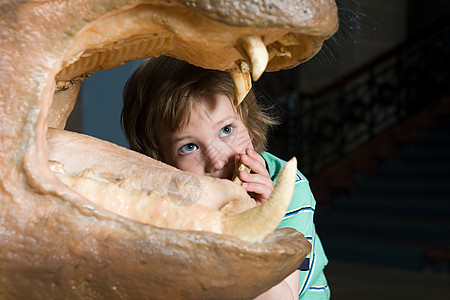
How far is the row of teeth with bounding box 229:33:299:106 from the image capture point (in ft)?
2.36

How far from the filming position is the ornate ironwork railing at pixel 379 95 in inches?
298

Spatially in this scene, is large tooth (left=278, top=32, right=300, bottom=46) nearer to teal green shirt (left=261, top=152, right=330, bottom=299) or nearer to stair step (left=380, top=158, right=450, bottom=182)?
teal green shirt (left=261, top=152, right=330, bottom=299)

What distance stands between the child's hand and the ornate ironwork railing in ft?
19.1

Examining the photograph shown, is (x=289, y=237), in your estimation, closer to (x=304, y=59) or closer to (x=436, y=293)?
(x=304, y=59)

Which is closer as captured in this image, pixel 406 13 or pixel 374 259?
pixel 374 259

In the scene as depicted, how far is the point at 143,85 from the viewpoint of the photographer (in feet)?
5.52

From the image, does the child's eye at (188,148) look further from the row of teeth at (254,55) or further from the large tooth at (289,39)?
the large tooth at (289,39)

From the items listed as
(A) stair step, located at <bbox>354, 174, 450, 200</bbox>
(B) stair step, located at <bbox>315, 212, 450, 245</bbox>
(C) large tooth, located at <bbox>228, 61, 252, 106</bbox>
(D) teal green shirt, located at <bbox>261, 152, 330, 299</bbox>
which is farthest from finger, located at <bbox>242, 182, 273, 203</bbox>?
(A) stair step, located at <bbox>354, 174, 450, 200</bbox>

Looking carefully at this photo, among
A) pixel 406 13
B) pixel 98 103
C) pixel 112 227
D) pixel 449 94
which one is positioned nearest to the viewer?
pixel 112 227

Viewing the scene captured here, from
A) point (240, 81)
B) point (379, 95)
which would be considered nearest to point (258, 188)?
point (240, 81)

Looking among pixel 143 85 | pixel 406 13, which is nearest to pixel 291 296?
pixel 143 85

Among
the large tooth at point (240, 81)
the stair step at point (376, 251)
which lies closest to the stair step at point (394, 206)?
the stair step at point (376, 251)

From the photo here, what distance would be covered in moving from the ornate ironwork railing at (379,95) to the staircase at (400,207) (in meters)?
0.36

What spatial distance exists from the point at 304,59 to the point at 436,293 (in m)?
4.32
